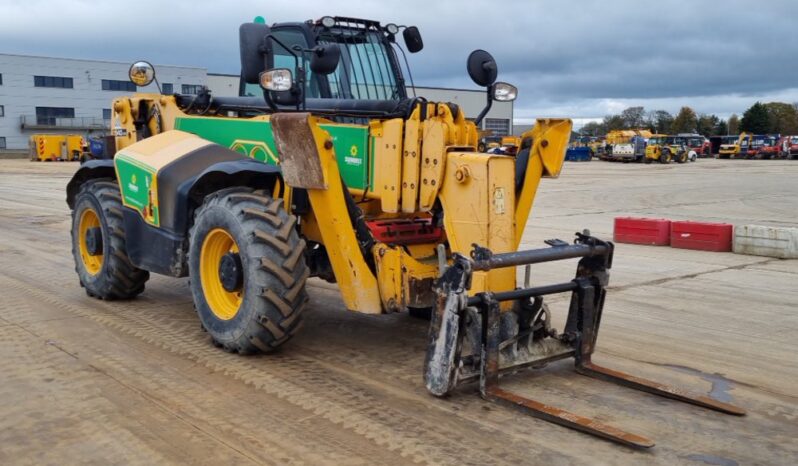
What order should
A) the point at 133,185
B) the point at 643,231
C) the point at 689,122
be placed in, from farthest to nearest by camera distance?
1. the point at 689,122
2. the point at 643,231
3. the point at 133,185

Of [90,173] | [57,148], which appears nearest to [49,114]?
[57,148]

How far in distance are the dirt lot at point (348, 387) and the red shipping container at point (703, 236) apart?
255 cm

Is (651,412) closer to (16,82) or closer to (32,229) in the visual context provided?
(32,229)

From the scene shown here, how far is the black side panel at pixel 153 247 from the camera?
6.40 meters

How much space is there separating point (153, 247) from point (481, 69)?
10.4ft

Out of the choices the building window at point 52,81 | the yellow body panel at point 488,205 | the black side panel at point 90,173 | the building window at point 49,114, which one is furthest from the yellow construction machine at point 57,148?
the yellow body panel at point 488,205

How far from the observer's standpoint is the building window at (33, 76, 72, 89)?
67694 mm

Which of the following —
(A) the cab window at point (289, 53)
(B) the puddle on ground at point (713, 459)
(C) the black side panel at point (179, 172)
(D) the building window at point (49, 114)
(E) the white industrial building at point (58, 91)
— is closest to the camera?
(B) the puddle on ground at point (713, 459)

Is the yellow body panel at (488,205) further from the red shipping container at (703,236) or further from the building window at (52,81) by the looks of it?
the building window at (52,81)

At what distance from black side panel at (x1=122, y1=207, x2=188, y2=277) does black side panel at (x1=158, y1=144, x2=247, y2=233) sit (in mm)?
133

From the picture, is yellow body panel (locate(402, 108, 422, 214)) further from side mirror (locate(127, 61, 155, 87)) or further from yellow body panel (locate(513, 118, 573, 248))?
side mirror (locate(127, 61, 155, 87))

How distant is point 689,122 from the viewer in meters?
96.6

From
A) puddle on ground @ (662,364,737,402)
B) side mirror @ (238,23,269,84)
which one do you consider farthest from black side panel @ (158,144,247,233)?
puddle on ground @ (662,364,737,402)

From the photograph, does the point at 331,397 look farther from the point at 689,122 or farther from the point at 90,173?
the point at 689,122
